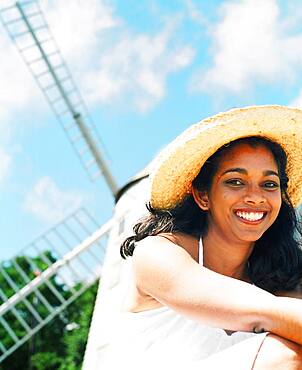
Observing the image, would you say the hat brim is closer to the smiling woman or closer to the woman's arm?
the smiling woman

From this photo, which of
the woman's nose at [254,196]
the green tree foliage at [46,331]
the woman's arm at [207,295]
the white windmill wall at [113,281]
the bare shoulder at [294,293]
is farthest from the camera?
the green tree foliage at [46,331]

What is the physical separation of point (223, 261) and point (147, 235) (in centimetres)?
22

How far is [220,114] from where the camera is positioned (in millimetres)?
2000

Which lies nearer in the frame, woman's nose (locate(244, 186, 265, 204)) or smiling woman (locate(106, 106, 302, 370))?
smiling woman (locate(106, 106, 302, 370))

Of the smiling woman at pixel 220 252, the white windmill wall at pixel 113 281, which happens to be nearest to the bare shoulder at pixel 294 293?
the smiling woman at pixel 220 252

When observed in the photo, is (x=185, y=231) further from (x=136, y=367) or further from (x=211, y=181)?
(x=136, y=367)

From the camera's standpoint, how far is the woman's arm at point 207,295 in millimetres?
1661

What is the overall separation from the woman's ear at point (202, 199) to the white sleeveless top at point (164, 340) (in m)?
0.11

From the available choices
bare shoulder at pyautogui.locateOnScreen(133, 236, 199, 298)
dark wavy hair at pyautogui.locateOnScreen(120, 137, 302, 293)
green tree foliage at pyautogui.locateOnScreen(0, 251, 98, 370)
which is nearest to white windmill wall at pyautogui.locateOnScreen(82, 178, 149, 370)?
dark wavy hair at pyautogui.locateOnScreen(120, 137, 302, 293)

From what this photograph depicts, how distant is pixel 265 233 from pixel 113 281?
14.7ft

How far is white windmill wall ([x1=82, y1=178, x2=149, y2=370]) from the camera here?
5.83 meters

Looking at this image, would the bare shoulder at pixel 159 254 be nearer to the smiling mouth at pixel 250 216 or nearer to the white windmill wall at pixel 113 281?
the smiling mouth at pixel 250 216

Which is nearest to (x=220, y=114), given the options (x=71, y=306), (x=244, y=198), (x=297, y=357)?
(x=244, y=198)

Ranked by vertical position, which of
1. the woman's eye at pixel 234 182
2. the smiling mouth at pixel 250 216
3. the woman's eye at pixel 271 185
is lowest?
the smiling mouth at pixel 250 216
